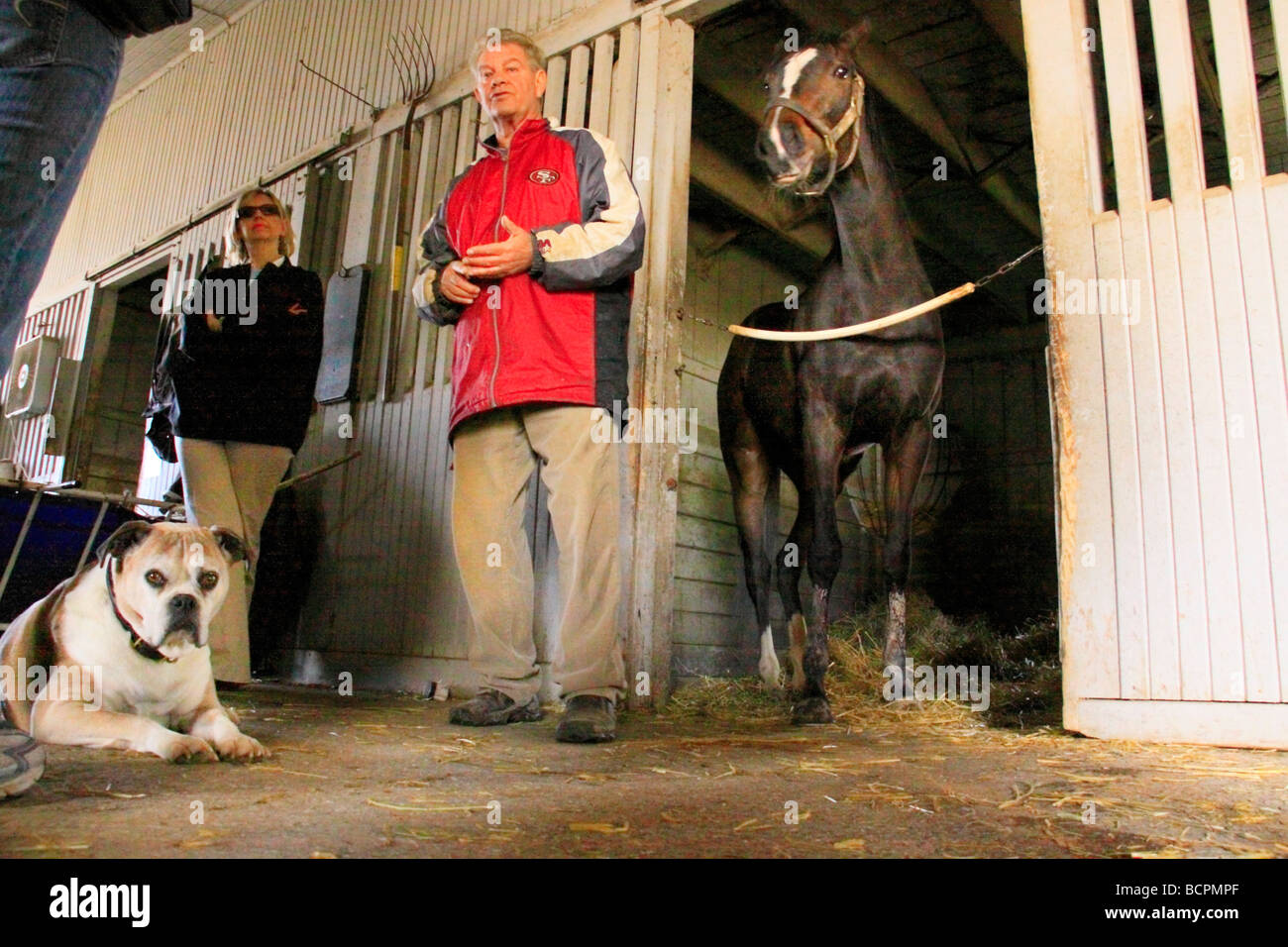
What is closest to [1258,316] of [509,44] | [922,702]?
[922,702]

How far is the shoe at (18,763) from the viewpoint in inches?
47.8

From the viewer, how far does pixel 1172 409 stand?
2205mm

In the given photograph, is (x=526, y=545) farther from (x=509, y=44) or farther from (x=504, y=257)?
(x=509, y=44)

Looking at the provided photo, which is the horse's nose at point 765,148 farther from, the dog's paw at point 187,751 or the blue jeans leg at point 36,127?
the dog's paw at point 187,751

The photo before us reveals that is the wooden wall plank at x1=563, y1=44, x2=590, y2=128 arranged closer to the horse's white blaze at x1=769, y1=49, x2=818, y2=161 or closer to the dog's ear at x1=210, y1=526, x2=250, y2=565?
the horse's white blaze at x1=769, y1=49, x2=818, y2=161

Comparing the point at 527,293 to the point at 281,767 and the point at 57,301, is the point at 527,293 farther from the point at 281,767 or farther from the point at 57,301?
the point at 57,301

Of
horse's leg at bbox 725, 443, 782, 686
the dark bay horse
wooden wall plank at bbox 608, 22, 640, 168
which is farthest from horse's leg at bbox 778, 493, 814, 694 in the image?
wooden wall plank at bbox 608, 22, 640, 168

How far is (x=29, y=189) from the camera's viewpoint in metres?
1.19

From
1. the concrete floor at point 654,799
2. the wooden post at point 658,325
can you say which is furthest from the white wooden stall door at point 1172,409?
the wooden post at point 658,325

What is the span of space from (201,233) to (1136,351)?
5.78 m

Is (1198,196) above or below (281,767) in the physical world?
above

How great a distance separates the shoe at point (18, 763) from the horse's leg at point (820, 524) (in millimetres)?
1967

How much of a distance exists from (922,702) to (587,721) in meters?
1.25
